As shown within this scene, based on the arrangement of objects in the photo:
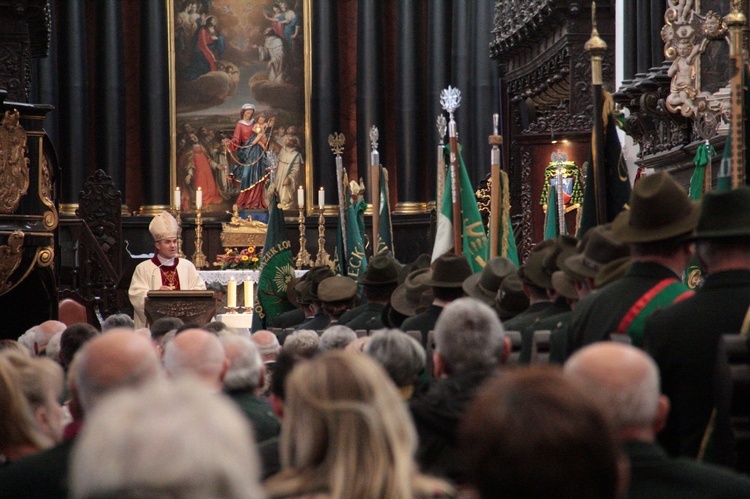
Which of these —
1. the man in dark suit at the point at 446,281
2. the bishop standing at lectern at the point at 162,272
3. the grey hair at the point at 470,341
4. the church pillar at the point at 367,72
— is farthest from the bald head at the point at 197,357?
the church pillar at the point at 367,72

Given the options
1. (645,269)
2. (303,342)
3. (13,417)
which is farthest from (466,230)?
(13,417)

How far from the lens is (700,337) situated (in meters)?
4.12

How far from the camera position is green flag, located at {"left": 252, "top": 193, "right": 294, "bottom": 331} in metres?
13.4

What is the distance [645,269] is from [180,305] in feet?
20.9

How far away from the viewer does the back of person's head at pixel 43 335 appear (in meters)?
8.08

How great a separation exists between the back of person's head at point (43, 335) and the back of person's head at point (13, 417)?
4419mm

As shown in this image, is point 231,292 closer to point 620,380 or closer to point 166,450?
point 620,380

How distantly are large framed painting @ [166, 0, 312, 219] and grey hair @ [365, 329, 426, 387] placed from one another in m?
18.9

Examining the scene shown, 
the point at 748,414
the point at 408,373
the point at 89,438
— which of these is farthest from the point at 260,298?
the point at 89,438

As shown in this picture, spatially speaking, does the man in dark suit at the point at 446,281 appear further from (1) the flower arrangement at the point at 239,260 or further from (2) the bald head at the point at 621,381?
(1) the flower arrangement at the point at 239,260

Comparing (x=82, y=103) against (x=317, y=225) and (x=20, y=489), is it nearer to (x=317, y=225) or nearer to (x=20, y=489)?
(x=317, y=225)

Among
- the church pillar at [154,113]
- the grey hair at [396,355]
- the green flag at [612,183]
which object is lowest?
the grey hair at [396,355]

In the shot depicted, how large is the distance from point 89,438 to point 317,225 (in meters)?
20.9

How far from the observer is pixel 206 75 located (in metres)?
24.0
